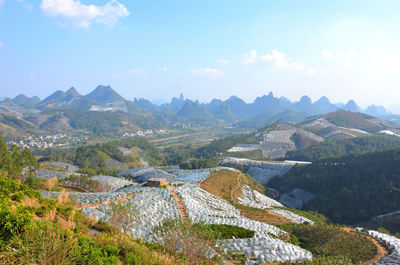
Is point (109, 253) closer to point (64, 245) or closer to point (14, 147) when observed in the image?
point (64, 245)

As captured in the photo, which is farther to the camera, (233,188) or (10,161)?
(233,188)

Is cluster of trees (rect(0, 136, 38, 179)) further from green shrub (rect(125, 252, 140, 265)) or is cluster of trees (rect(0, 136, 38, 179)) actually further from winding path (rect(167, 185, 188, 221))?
green shrub (rect(125, 252, 140, 265))

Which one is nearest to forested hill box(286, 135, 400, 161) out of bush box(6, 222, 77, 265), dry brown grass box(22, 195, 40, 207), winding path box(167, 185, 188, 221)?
winding path box(167, 185, 188, 221)

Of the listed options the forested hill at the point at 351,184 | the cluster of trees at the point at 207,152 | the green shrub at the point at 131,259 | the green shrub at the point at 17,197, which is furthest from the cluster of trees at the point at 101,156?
the green shrub at the point at 131,259

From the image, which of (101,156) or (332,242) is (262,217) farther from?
(101,156)

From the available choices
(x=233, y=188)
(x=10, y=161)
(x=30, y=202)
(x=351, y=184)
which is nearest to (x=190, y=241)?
(x=30, y=202)

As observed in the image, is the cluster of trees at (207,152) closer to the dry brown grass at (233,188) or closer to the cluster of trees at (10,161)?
the dry brown grass at (233,188)
